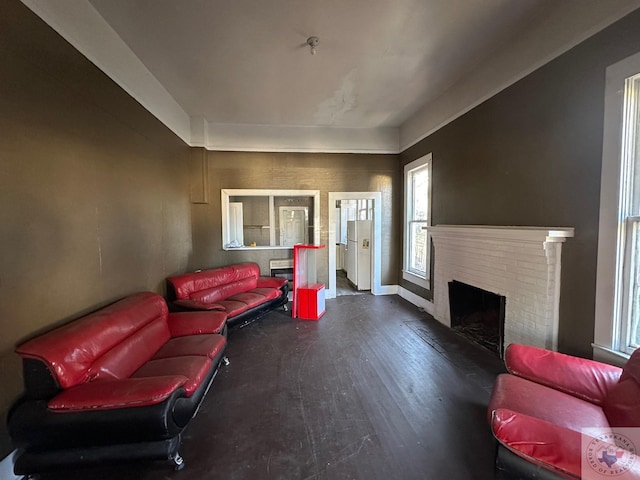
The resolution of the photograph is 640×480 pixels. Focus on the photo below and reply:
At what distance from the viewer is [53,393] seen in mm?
1527

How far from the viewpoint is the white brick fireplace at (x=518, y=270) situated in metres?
2.35

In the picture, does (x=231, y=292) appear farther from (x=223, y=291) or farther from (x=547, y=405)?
(x=547, y=405)

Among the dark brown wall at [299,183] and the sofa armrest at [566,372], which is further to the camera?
the dark brown wall at [299,183]

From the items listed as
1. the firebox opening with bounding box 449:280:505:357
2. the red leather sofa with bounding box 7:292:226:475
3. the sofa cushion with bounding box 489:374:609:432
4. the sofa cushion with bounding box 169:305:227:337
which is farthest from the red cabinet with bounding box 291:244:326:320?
the sofa cushion with bounding box 489:374:609:432

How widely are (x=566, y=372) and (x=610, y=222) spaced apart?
3.60 feet

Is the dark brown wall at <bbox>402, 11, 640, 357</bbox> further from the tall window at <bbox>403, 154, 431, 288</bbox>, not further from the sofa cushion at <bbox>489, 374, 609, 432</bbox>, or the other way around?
the tall window at <bbox>403, 154, 431, 288</bbox>

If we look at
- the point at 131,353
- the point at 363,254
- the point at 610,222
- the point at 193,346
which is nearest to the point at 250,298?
the point at 193,346

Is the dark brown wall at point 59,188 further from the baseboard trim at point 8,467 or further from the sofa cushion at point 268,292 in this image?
the sofa cushion at point 268,292

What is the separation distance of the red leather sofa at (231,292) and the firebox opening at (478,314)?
8.59ft


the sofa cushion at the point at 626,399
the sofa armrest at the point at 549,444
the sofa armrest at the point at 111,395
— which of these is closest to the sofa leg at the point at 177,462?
the sofa armrest at the point at 111,395

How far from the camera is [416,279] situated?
4.91 meters

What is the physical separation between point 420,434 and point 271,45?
366 cm

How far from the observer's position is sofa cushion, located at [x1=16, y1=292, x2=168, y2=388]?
60.4 inches

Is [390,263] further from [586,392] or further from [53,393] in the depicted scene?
[53,393]
